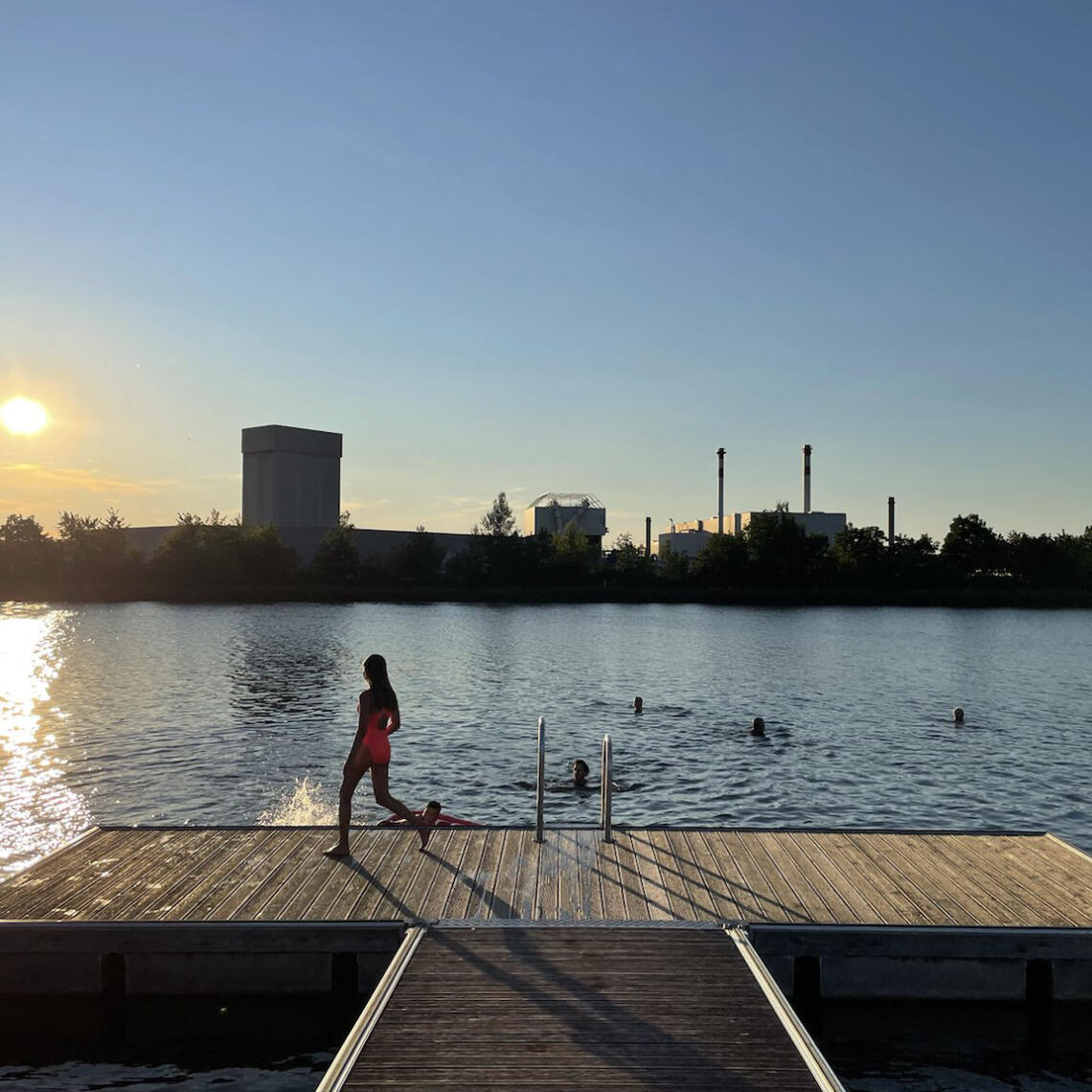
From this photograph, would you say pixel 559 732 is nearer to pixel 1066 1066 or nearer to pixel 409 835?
pixel 409 835

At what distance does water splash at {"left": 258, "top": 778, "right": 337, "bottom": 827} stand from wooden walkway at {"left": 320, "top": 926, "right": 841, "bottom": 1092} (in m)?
11.0

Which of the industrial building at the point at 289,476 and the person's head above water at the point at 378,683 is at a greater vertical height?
the industrial building at the point at 289,476

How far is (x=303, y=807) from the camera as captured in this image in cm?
2070

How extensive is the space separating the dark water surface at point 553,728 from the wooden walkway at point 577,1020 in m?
10.6

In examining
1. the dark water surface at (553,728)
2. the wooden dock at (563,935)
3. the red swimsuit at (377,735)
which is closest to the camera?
the wooden dock at (563,935)

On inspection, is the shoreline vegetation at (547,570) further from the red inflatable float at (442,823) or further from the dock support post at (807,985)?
the dock support post at (807,985)

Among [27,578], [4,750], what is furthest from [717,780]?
[27,578]

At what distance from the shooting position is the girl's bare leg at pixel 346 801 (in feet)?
36.0

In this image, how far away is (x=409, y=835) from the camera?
12000 mm

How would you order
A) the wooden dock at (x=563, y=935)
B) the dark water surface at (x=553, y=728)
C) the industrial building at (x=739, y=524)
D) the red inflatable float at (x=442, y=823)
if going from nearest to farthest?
the wooden dock at (x=563, y=935), the red inflatable float at (x=442, y=823), the dark water surface at (x=553, y=728), the industrial building at (x=739, y=524)

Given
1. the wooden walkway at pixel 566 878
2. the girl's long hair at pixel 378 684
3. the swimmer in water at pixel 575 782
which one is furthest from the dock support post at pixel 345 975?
the swimmer in water at pixel 575 782

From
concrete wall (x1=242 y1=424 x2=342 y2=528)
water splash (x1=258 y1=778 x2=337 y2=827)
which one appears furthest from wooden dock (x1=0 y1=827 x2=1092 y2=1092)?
concrete wall (x1=242 y1=424 x2=342 y2=528)

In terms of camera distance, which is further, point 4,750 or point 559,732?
point 559,732

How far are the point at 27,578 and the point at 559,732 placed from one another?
112338 millimetres
